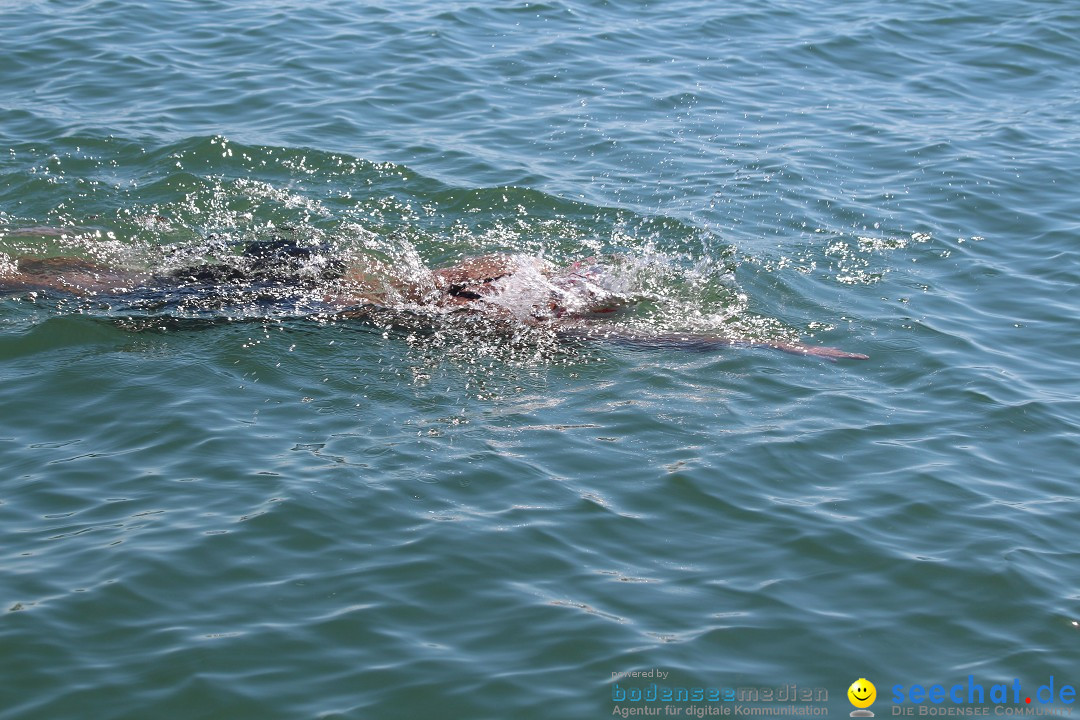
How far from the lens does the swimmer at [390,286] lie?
8.15 metres

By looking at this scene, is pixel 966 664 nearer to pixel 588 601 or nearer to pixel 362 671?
pixel 588 601

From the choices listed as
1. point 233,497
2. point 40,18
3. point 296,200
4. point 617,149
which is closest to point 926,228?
point 617,149

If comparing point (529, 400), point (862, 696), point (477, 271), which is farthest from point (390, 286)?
point (862, 696)

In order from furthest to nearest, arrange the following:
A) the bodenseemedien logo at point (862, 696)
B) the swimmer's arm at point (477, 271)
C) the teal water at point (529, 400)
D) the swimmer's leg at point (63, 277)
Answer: the swimmer's arm at point (477, 271), the swimmer's leg at point (63, 277), the teal water at point (529, 400), the bodenseemedien logo at point (862, 696)

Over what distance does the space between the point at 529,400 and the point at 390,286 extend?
1774 millimetres

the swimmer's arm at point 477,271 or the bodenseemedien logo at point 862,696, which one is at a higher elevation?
the swimmer's arm at point 477,271

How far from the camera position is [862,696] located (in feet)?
16.5

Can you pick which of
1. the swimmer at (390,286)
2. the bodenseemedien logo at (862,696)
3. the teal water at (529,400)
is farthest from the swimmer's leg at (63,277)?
the bodenseemedien logo at (862,696)

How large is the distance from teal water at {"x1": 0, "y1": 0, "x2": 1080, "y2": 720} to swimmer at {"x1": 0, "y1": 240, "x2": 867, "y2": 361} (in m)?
0.23

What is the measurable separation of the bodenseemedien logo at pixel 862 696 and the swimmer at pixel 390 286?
11.1ft

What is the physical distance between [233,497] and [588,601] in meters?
2.07

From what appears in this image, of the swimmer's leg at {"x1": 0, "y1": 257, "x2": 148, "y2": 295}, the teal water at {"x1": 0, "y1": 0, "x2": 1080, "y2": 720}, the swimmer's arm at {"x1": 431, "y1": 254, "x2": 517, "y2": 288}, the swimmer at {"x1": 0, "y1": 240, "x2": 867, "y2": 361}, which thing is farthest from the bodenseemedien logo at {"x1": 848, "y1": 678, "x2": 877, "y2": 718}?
the swimmer's leg at {"x1": 0, "y1": 257, "x2": 148, "y2": 295}

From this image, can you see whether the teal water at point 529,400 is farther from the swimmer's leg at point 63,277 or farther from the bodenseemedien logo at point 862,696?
the swimmer's leg at point 63,277

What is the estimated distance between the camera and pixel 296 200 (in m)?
10.0
